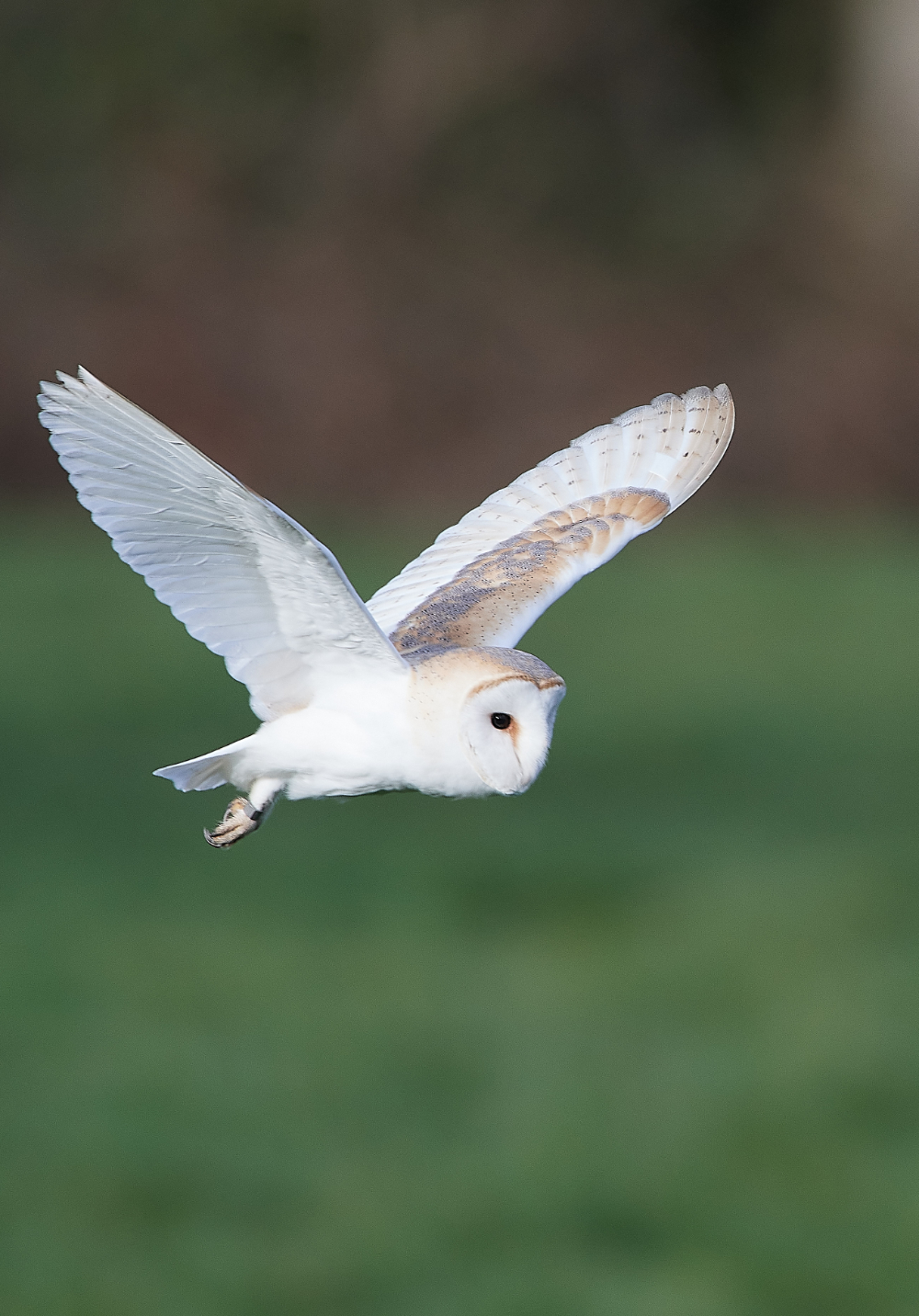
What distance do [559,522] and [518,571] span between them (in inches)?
11.9

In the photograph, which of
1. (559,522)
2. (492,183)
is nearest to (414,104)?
(492,183)

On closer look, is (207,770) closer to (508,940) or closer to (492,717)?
(492,717)

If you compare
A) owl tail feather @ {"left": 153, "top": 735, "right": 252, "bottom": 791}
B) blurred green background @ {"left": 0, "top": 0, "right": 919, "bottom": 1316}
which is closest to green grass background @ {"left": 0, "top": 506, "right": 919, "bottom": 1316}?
blurred green background @ {"left": 0, "top": 0, "right": 919, "bottom": 1316}

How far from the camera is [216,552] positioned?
5.75 feet

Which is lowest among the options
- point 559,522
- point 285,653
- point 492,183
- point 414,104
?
point 285,653

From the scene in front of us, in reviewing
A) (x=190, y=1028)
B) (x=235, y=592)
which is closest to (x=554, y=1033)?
(x=190, y=1028)

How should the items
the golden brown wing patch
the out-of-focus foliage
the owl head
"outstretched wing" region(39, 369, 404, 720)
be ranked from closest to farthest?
the owl head < "outstretched wing" region(39, 369, 404, 720) < the golden brown wing patch < the out-of-focus foliage

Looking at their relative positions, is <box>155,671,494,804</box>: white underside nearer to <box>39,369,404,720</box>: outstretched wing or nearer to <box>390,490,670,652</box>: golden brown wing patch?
<box>39,369,404,720</box>: outstretched wing

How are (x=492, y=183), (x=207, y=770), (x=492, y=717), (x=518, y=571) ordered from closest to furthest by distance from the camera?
(x=492, y=717) < (x=207, y=770) < (x=518, y=571) < (x=492, y=183)

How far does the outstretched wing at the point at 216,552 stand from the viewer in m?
1.60

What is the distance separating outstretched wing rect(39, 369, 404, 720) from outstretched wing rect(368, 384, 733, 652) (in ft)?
A: 1.41

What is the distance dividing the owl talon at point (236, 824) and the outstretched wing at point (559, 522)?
0.44m

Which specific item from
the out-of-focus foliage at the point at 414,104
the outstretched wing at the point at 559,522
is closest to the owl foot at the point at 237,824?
the outstretched wing at the point at 559,522

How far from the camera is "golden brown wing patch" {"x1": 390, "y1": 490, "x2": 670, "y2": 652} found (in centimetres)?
217
